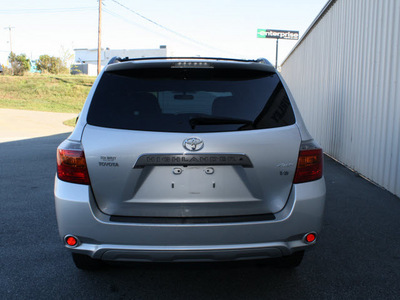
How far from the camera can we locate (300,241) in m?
2.48

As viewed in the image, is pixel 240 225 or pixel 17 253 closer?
pixel 240 225

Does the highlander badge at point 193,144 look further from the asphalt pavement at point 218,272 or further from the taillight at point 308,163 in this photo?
the asphalt pavement at point 218,272

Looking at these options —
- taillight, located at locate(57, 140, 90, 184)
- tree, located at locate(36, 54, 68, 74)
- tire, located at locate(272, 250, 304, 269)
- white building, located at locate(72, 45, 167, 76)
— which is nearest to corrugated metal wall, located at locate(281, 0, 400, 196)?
tire, located at locate(272, 250, 304, 269)

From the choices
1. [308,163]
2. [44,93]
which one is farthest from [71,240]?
[44,93]

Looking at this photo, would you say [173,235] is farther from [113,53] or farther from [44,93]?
[113,53]

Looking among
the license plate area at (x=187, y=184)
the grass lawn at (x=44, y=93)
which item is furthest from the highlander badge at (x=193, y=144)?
the grass lawn at (x=44, y=93)

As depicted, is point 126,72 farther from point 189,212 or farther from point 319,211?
point 319,211

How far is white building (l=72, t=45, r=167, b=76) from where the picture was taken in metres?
75.6

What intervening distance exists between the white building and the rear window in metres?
76.4

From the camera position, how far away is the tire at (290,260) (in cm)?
304

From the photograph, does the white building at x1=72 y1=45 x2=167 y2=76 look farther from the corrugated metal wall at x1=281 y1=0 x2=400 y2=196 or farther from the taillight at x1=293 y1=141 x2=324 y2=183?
the taillight at x1=293 y1=141 x2=324 y2=183

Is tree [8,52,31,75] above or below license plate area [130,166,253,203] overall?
above

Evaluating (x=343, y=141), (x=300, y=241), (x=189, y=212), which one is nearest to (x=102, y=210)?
(x=189, y=212)

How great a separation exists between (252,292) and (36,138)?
43.2ft
